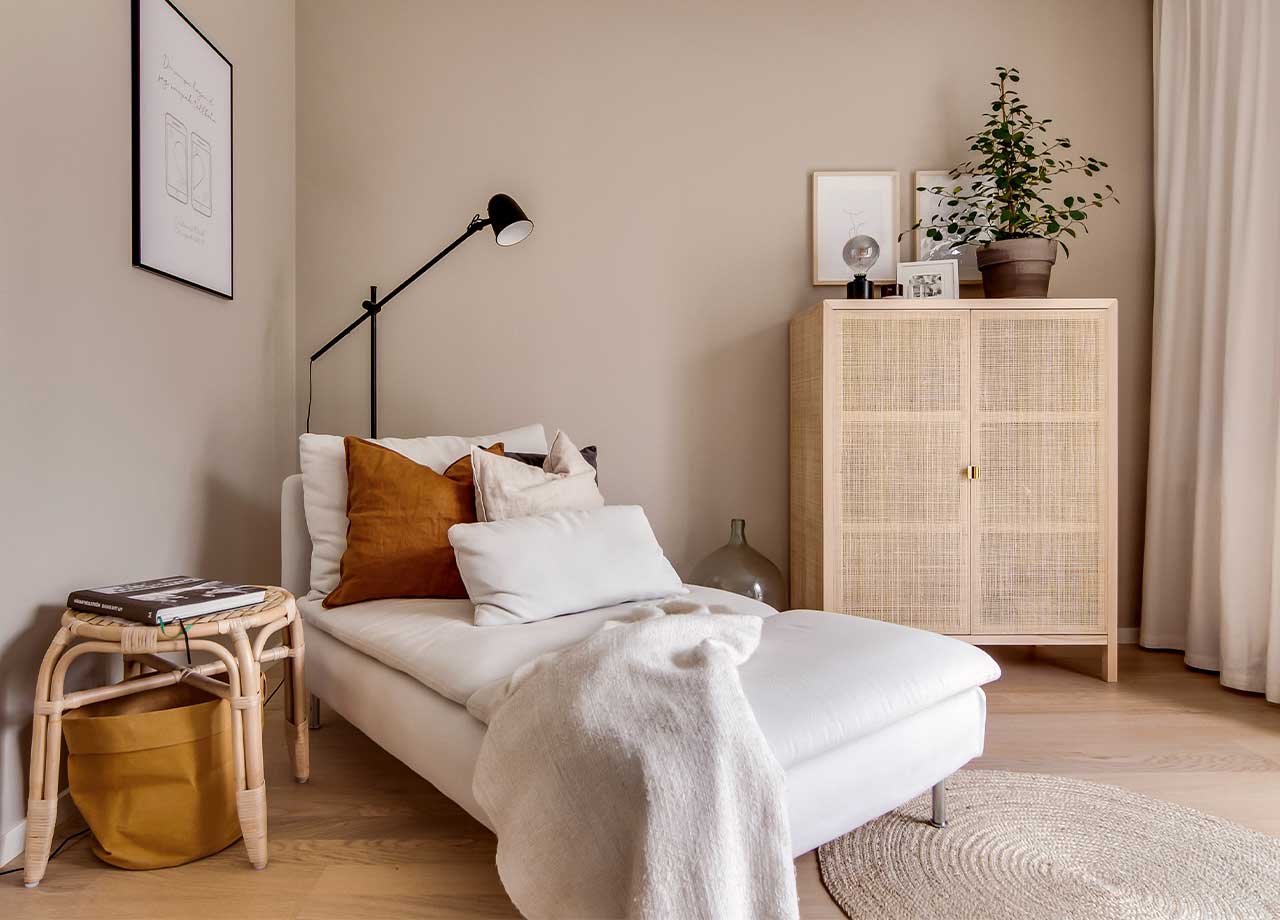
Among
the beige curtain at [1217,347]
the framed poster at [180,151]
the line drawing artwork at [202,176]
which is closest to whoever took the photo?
the framed poster at [180,151]

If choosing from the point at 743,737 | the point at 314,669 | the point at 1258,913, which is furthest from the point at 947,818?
the point at 314,669

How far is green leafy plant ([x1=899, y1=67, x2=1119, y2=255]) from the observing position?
2.79 meters

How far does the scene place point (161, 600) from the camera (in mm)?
1560

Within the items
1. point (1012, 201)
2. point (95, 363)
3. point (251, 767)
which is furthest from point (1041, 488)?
point (95, 363)

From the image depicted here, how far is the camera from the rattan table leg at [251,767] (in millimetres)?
1530

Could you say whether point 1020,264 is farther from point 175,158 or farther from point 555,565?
point 175,158

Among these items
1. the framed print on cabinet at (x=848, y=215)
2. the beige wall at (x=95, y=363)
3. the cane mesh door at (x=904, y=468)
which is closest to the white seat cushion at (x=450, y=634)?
the beige wall at (x=95, y=363)

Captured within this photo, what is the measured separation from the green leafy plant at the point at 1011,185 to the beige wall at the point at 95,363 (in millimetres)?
2474

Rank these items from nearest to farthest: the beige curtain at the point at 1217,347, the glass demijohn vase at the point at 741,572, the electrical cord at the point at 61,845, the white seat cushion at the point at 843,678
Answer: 1. the white seat cushion at the point at 843,678
2. the electrical cord at the point at 61,845
3. the beige curtain at the point at 1217,347
4. the glass demijohn vase at the point at 741,572

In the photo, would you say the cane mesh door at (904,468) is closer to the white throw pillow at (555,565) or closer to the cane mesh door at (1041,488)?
the cane mesh door at (1041,488)

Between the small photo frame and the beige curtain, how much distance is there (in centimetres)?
82

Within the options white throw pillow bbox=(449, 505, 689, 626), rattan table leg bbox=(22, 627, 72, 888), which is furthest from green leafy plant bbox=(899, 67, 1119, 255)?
rattan table leg bbox=(22, 627, 72, 888)

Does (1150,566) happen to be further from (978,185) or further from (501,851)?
(501,851)

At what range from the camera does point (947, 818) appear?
173 cm
